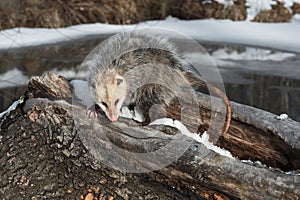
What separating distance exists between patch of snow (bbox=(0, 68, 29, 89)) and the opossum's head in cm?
243

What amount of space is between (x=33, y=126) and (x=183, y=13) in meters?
5.68

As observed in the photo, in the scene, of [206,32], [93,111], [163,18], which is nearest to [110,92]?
[93,111]

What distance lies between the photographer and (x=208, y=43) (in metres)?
5.88

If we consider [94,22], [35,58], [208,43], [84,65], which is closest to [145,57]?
[84,65]

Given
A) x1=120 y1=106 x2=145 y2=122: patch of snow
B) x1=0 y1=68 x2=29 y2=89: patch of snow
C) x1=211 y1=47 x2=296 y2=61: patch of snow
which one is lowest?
x1=211 y1=47 x2=296 y2=61: patch of snow

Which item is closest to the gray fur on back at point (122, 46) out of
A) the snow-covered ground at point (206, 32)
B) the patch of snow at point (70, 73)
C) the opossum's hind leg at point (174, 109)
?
the opossum's hind leg at point (174, 109)

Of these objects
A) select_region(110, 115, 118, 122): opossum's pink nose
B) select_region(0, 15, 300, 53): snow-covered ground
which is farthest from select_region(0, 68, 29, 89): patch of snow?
select_region(110, 115, 118, 122): opossum's pink nose

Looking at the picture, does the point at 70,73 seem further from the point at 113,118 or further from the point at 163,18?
the point at 163,18

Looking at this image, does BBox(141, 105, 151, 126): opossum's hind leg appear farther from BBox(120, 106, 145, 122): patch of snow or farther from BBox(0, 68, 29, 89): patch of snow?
BBox(0, 68, 29, 89): patch of snow

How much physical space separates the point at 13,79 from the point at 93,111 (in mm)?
2703

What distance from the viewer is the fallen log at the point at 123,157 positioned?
1447mm

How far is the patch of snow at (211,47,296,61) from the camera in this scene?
519 centimetres

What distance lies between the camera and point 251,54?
17.6 feet

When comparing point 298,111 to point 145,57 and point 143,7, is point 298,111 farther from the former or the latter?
point 143,7
